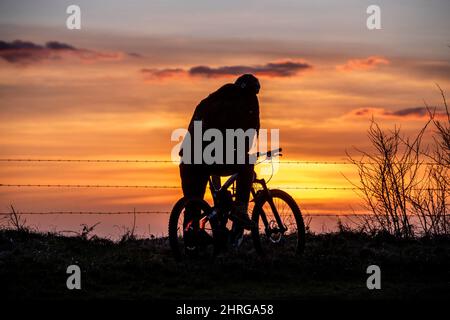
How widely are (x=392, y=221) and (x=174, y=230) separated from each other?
199 inches

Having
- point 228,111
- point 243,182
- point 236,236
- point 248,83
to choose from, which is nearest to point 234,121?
point 228,111

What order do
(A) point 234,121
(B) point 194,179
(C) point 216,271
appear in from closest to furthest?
1. (C) point 216,271
2. (A) point 234,121
3. (B) point 194,179

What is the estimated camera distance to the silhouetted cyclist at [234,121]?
463 inches

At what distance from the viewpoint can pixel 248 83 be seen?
39.0 feet

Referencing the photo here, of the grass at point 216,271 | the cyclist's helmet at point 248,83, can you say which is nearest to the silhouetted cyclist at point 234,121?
the cyclist's helmet at point 248,83

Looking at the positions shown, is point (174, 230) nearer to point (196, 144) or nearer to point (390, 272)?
point (196, 144)

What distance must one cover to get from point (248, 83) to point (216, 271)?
267cm

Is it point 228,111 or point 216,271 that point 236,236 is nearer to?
point 216,271

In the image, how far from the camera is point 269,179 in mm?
12023

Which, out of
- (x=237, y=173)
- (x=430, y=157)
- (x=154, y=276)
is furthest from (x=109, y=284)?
(x=430, y=157)

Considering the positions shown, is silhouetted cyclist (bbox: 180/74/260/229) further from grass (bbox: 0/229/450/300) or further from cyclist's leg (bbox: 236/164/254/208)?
grass (bbox: 0/229/450/300)

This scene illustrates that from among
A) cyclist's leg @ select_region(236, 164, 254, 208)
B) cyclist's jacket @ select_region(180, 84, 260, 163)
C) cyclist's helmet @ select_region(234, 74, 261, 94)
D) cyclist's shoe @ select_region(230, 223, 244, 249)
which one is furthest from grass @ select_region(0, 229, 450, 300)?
cyclist's helmet @ select_region(234, 74, 261, 94)

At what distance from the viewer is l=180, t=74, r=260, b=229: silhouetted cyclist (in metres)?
11.8

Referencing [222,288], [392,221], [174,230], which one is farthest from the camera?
[392,221]
